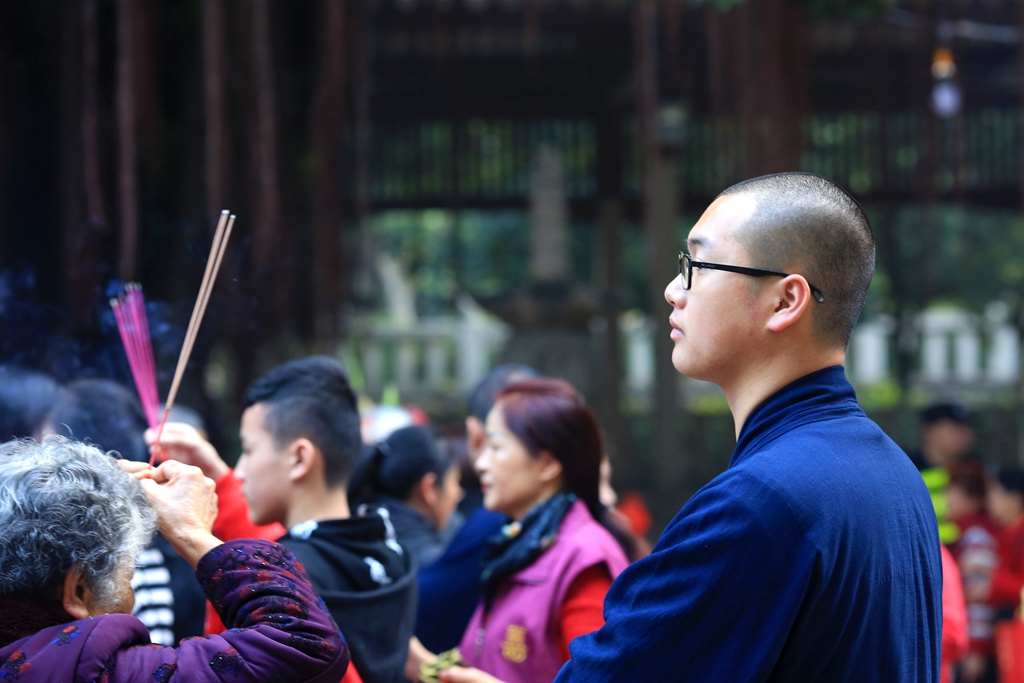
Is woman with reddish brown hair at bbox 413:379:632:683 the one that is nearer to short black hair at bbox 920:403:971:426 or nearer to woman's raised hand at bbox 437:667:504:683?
woman's raised hand at bbox 437:667:504:683

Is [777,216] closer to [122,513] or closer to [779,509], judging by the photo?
[779,509]

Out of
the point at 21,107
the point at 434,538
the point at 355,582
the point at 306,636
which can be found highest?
the point at 21,107

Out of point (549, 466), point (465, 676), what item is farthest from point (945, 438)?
point (465, 676)

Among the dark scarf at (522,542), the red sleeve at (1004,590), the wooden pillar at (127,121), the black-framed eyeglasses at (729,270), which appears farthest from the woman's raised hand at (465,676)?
the red sleeve at (1004,590)

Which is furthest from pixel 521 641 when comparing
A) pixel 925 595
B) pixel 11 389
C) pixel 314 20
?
pixel 314 20

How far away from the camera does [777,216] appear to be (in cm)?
117

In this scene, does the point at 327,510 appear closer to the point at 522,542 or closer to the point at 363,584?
the point at 363,584

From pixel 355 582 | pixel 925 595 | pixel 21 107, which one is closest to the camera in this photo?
pixel 925 595

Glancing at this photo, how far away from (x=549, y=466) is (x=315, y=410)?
58cm

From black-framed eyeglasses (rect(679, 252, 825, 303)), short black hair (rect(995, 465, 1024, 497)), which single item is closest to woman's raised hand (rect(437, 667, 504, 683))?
black-framed eyeglasses (rect(679, 252, 825, 303))

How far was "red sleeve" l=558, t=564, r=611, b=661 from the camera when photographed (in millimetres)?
1907

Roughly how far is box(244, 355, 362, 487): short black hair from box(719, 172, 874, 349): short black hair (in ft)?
3.13

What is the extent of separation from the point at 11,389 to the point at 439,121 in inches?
191

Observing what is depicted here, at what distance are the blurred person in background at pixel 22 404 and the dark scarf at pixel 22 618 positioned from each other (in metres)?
1.17
